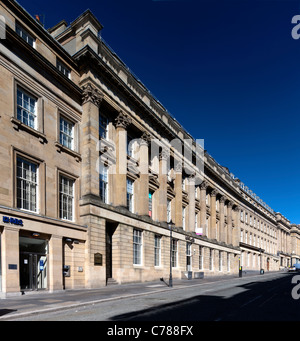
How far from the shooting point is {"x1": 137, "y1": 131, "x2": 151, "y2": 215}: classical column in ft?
100

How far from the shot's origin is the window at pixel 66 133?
22703mm

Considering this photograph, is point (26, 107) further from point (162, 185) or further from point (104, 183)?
point (162, 185)

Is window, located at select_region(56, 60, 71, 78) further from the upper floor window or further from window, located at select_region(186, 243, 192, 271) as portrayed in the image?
window, located at select_region(186, 243, 192, 271)

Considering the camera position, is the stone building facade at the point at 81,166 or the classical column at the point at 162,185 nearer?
the stone building facade at the point at 81,166

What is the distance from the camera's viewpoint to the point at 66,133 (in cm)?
2322

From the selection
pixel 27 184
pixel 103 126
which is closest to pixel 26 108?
pixel 27 184

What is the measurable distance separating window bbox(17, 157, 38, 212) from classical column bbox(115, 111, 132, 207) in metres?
8.78

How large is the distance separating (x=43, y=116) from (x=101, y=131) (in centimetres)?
661

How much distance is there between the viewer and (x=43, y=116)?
2064cm

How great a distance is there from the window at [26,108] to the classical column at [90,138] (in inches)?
176

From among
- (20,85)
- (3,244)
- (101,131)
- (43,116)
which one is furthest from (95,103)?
(3,244)

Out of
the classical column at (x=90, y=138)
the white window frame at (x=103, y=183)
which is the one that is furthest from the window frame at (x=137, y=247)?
the classical column at (x=90, y=138)

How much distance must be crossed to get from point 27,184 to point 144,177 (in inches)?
545

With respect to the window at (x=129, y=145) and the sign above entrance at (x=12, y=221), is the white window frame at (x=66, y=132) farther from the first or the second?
the window at (x=129, y=145)
